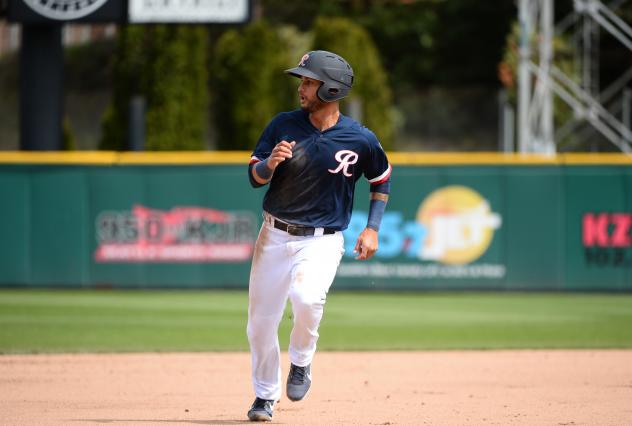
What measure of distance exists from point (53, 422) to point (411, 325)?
6916 millimetres

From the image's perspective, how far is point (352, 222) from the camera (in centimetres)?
1681

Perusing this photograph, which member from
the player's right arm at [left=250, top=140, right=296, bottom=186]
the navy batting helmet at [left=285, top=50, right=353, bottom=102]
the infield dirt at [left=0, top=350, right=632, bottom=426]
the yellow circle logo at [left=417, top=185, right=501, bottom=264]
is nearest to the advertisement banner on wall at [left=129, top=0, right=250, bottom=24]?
the yellow circle logo at [left=417, top=185, right=501, bottom=264]

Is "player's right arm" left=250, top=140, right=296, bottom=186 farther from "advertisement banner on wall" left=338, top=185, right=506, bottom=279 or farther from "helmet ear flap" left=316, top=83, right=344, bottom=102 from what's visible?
"advertisement banner on wall" left=338, top=185, right=506, bottom=279

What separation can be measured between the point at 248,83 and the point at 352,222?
12828 millimetres

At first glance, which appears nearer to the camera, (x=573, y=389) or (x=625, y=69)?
(x=573, y=389)

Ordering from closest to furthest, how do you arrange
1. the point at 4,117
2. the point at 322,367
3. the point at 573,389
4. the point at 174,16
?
the point at 573,389
the point at 322,367
the point at 174,16
the point at 4,117

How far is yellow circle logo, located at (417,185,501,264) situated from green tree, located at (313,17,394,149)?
1132 cm

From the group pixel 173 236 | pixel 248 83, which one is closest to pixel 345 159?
pixel 173 236

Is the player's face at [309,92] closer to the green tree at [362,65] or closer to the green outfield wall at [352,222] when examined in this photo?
the green outfield wall at [352,222]

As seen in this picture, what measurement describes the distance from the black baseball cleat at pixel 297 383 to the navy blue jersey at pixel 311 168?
31.5 inches

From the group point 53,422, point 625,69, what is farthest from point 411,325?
point 625,69

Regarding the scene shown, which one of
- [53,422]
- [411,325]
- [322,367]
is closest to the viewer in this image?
[53,422]

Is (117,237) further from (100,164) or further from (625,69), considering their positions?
(625,69)

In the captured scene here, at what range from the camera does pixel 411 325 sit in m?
13.0
